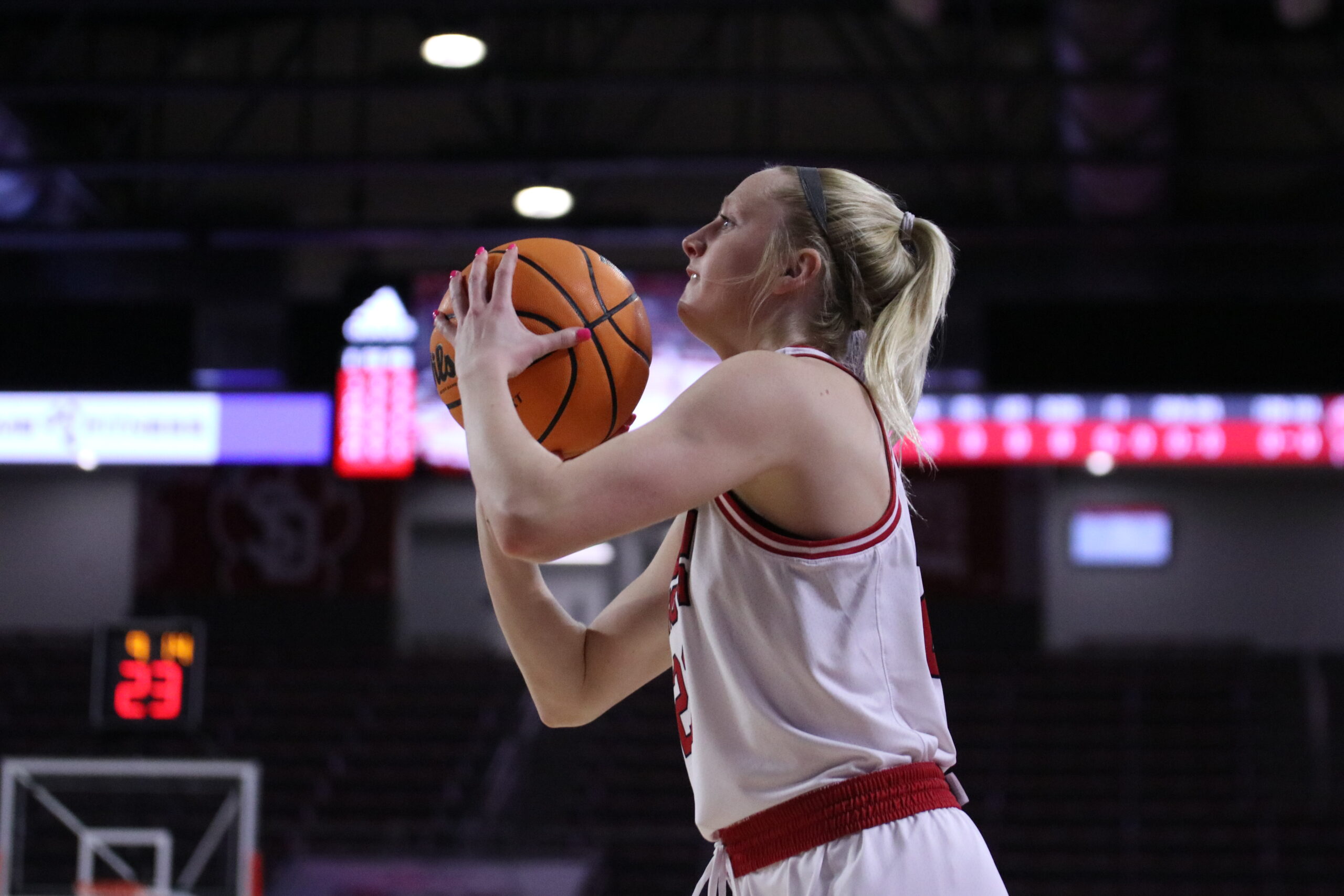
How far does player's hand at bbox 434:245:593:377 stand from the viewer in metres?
1.66

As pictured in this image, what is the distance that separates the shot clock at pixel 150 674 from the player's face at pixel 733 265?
20.8ft

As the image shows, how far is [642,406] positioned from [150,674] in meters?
4.02

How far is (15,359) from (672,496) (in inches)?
538

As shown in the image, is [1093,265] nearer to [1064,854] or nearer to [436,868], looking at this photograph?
[1064,854]

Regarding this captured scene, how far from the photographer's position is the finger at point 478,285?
1.73 metres

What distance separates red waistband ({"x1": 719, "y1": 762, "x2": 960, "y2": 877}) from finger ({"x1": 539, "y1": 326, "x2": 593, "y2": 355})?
58cm

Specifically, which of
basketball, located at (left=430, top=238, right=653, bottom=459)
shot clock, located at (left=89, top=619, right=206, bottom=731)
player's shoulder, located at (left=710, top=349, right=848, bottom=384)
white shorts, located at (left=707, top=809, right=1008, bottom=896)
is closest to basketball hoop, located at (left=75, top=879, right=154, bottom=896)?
shot clock, located at (left=89, top=619, right=206, bottom=731)

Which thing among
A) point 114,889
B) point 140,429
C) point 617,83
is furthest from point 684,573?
point 140,429

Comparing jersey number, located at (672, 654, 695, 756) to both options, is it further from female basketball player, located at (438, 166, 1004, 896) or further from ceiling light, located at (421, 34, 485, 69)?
ceiling light, located at (421, 34, 485, 69)

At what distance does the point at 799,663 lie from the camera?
1600 millimetres

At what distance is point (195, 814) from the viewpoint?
11.3 metres

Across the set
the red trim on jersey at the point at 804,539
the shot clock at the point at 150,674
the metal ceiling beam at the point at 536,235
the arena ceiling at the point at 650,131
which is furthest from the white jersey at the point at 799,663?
the metal ceiling beam at the point at 536,235

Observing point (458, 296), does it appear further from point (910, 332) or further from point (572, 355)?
point (910, 332)

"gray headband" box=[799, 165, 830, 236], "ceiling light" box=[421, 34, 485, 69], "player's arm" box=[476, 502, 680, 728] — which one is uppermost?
"ceiling light" box=[421, 34, 485, 69]
